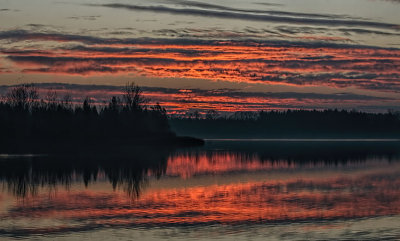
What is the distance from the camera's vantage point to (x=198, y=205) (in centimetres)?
3259

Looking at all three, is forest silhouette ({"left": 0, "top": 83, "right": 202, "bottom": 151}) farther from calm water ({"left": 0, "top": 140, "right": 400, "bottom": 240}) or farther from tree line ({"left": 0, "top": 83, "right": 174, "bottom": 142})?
calm water ({"left": 0, "top": 140, "right": 400, "bottom": 240})

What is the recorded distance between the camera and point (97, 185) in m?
42.9

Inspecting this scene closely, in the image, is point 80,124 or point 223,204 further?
point 80,124

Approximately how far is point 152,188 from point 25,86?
5248 inches

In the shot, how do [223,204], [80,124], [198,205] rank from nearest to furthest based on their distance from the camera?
[198,205]
[223,204]
[80,124]

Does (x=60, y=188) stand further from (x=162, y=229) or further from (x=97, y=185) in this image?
(x=162, y=229)

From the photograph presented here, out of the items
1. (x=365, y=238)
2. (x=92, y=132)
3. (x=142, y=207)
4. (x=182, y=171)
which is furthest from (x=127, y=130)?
(x=365, y=238)

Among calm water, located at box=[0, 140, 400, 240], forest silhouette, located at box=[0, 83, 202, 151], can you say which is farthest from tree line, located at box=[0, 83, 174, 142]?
calm water, located at box=[0, 140, 400, 240]

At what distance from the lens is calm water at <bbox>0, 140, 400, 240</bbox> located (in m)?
24.7

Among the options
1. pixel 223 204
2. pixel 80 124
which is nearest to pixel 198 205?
pixel 223 204

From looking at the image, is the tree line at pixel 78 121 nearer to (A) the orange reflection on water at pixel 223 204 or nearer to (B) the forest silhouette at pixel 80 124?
(B) the forest silhouette at pixel 80 124

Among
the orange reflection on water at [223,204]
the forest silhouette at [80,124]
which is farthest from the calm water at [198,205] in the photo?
the forest silhouette at [80,124]

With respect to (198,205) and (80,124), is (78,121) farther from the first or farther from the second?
(198,205)

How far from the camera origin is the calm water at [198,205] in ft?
81.0
